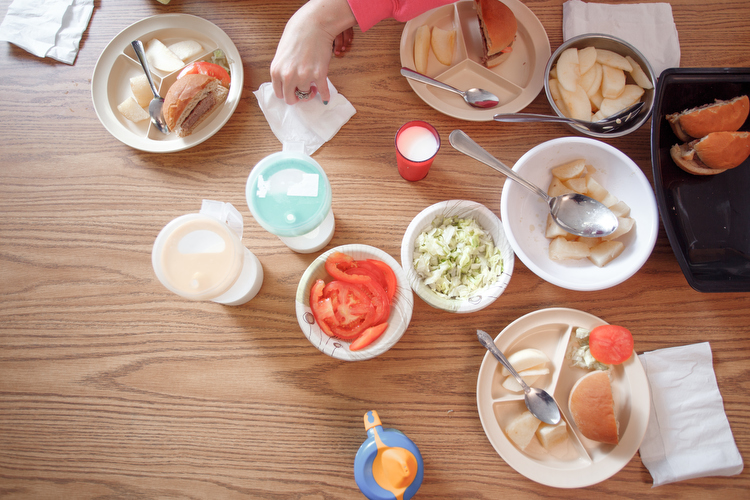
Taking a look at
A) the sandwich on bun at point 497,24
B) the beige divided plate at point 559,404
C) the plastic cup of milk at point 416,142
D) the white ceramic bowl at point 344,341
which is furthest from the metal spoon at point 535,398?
the sandwich on bun at point 497,24

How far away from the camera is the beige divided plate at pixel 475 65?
1213 mm

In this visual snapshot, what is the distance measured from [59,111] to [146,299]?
2.53ft

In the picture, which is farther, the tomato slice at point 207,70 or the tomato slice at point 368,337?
the tomato slice at point 207,70

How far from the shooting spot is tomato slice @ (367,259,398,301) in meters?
1.03

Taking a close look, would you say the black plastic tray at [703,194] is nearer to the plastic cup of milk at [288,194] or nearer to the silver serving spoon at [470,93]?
the silver serving spoon at [470,93]

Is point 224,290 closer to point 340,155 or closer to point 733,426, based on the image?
point 340,155

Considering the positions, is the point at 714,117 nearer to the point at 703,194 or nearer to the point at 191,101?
the point at 703,194

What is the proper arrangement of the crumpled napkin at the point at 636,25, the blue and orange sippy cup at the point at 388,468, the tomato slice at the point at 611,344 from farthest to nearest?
the crumpled napkin at the point at 636,25, the tomato slice at the point at 611,344, the blue and orange sippy cup at the point at 388,468

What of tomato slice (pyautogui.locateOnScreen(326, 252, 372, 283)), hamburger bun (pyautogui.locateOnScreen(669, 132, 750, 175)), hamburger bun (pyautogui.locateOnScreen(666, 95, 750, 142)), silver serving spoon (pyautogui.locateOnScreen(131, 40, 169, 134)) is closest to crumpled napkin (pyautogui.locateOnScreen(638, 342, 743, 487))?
hamburger bun (pyautogui.locateOnScreen(669, 132, 750, 175))

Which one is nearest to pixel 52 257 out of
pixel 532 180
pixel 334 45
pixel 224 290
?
pixel 224 290

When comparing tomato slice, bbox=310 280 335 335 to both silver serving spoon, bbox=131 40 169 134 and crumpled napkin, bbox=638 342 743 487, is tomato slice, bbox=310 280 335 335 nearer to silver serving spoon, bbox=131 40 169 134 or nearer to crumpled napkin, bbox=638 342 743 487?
silver serving spoon, bbox=131 40 169 134

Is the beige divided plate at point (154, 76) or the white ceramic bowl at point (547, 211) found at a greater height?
the beige divided plate at point (154, 76)

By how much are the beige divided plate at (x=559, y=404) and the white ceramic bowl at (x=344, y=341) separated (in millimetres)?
299

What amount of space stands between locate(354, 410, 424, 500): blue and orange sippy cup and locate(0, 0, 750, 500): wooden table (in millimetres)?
154
